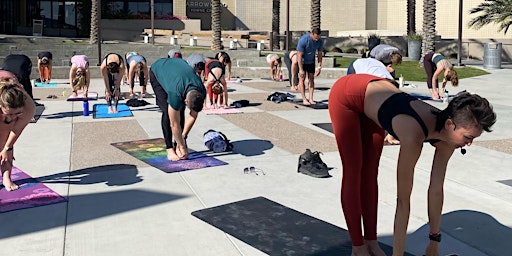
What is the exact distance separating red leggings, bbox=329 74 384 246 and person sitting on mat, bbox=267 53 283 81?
15.5 meters

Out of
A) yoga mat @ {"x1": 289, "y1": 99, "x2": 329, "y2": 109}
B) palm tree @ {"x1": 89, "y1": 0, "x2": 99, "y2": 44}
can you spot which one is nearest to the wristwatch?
yoga mat @ {"x1": 289, "y1": 99, "x2": 329, "y2": 109}

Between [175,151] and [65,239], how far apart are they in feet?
10.2

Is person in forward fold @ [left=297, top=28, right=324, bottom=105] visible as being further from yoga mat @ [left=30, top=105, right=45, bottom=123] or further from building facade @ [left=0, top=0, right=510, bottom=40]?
building facade @ [left=0, top=0, right=510, bottom=40]

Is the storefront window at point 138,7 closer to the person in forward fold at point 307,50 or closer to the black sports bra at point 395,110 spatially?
the person in forward fold at point 307,50

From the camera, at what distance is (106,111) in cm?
1215

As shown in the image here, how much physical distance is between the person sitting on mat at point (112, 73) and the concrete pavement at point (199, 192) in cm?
126

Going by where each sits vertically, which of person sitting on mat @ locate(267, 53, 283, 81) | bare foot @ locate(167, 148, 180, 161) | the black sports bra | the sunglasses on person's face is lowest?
the sunglasses on person's face

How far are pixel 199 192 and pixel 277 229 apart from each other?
1.40m

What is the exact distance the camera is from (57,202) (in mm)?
5551

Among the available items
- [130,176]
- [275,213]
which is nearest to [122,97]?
[130,176]

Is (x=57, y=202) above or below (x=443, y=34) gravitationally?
below

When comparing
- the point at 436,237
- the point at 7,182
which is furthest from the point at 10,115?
the point at 436,237

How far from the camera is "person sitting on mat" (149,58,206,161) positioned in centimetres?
647

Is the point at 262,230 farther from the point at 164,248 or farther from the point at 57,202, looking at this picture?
the point at 57,202
